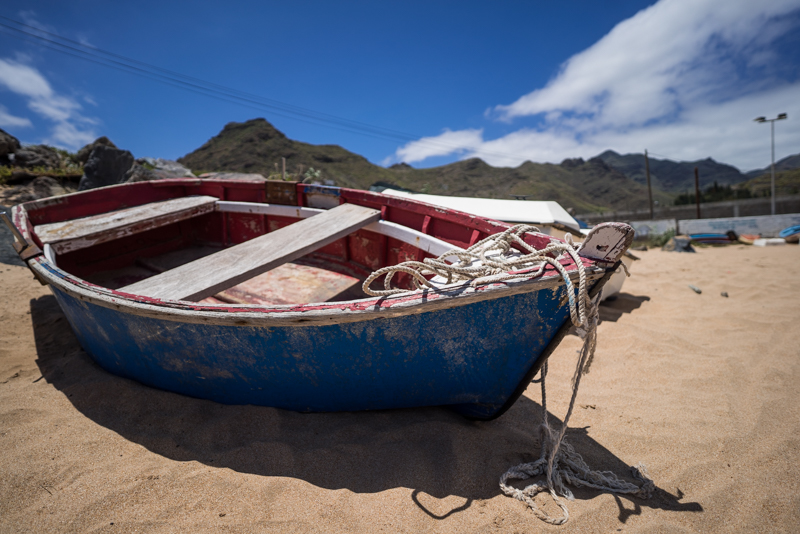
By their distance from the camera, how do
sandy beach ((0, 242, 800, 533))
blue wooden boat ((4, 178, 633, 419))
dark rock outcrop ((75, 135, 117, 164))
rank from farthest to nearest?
1. dark rock outcrop ((75, 135, 117, 164))
2. blue wooden boat ((4, 178, 633, 419))
3. sandy beach ((0, 242, 800, 533))

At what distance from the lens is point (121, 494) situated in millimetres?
1594

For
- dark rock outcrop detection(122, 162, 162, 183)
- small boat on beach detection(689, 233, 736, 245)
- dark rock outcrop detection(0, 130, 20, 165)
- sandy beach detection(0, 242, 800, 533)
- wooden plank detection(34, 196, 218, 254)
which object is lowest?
sandy beach detection(0, 242, 800, 533)

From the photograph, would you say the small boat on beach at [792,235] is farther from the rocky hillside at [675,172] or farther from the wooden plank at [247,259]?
the rocky hillside at [675,172]

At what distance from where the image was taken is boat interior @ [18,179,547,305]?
2.74 meters

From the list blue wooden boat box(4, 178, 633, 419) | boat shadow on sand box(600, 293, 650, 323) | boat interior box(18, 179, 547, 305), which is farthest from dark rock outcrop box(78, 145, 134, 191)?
boat shadow on sand box(600, 293, 650, 323)

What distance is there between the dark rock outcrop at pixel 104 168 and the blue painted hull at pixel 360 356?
462 inches

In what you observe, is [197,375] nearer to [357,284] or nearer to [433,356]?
[433,356]

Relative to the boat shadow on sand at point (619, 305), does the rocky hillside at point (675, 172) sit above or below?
above

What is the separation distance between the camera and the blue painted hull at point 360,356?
166 cm

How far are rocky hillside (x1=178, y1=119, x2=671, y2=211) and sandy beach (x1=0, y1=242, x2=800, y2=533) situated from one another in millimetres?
41775

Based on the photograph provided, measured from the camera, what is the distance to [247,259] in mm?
2695

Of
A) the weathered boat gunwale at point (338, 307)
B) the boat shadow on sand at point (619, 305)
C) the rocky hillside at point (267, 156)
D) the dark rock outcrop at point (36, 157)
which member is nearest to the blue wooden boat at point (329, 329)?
the weathered boat gunwale at point (338, 307)

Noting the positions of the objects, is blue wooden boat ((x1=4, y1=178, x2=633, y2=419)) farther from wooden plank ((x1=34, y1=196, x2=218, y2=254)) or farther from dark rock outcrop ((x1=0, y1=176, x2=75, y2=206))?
dark rock outcrop ((x1=0, y1=176, x2=75, y2=206))

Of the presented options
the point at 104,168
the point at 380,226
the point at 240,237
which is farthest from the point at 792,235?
the point at 104,168
